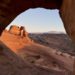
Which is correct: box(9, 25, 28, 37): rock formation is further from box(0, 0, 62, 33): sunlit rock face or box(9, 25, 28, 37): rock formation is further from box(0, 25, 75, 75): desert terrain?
box(0, 0, 62, 33): sunlit rock face

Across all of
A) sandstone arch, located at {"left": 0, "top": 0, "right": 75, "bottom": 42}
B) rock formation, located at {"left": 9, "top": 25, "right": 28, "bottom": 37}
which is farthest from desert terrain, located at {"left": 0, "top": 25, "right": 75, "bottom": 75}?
sandstone arch, located at {"left": 0, "top": 0, "right": 75, "bottom": 42}

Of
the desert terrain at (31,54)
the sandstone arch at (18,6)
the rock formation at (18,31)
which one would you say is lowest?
the desert terrain at (31,54)

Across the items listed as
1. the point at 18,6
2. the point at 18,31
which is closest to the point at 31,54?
the point at 18,31

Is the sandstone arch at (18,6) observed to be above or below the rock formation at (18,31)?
above

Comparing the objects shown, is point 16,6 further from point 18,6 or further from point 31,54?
point 31,54

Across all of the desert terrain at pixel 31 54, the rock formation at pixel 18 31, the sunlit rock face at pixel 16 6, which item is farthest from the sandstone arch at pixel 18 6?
the rock formation at pixel 18 31

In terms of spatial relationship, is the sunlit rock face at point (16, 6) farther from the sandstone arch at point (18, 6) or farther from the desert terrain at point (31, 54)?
the desert terrain at point (31, 54)

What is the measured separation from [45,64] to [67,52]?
2.63 metres

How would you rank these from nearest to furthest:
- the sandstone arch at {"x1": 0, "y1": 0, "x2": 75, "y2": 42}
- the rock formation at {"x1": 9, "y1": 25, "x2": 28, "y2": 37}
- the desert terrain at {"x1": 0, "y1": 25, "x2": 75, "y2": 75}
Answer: the sandstone arch at {"x1": 0, "y1": 0, "x2": 75, "y2": 42}, the desert terrain at {"x1": 0, "y1": 25, "x2": 75, "y2": 75}, the rock formation at {"x1": 9, "y1": 25, "x2": 28, "y2": 37}

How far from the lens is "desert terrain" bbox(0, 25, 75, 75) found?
9.85 meters

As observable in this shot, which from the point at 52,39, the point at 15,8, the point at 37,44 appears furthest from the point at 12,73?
the point at 52,39

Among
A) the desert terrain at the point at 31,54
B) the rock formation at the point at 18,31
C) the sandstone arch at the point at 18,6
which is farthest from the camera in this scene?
the rock formation at the point at 18,31

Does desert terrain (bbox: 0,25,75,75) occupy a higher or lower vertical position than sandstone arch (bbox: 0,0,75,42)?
lower

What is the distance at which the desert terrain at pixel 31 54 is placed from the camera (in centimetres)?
985
